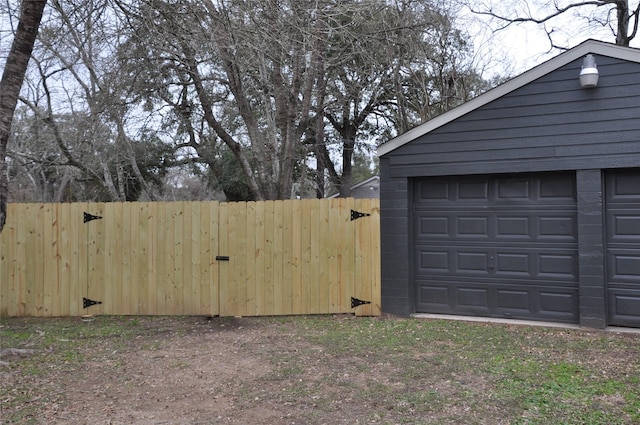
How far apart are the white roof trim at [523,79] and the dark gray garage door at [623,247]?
4.64ft

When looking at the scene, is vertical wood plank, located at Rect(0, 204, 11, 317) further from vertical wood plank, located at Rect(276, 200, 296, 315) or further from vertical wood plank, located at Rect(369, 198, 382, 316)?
vertical wood plank, located at Rect(369, 198, 382, 316)

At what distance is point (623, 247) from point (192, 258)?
5514 millimetres

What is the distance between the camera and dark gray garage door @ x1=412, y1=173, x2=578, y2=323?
6148mm

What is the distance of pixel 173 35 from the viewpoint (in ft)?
21.6

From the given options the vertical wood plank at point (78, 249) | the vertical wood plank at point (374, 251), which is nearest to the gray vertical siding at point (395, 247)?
the vertical wood plank at point (374, 251)

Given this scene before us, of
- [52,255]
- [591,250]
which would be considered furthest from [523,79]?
[52,255]

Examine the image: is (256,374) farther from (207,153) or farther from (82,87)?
(207,153)

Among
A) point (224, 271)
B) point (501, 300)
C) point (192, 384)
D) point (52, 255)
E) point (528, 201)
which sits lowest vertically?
point (192, 384)

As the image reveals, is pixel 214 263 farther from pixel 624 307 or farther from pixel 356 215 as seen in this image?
pixel 624 307

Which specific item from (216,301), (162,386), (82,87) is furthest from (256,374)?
(82,87)

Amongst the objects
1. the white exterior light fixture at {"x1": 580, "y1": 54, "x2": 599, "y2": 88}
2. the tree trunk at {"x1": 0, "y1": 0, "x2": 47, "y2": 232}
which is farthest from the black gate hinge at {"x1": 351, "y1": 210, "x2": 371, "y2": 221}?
the tree trunk at {"x1": 0, "y1": 0, "x2": 47, "y2": 232}

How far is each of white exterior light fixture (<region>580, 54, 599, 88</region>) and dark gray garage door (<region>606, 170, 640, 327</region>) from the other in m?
1.11

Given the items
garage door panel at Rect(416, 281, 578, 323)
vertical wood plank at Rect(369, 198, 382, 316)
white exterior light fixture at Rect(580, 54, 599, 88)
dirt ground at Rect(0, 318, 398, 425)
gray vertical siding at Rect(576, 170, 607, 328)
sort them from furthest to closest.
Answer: vertical wood plank at Rect(369, 198, 382, 316), garage door panel at Rect(416, 281, 578, 323), gray vertical siding at Rect(576, 170, 607, 328), white exterior light fixture at Rect(580, 54, 599, 88), dirt ground at Rect(0, 318, 398, 425)

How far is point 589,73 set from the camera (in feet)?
18.8
